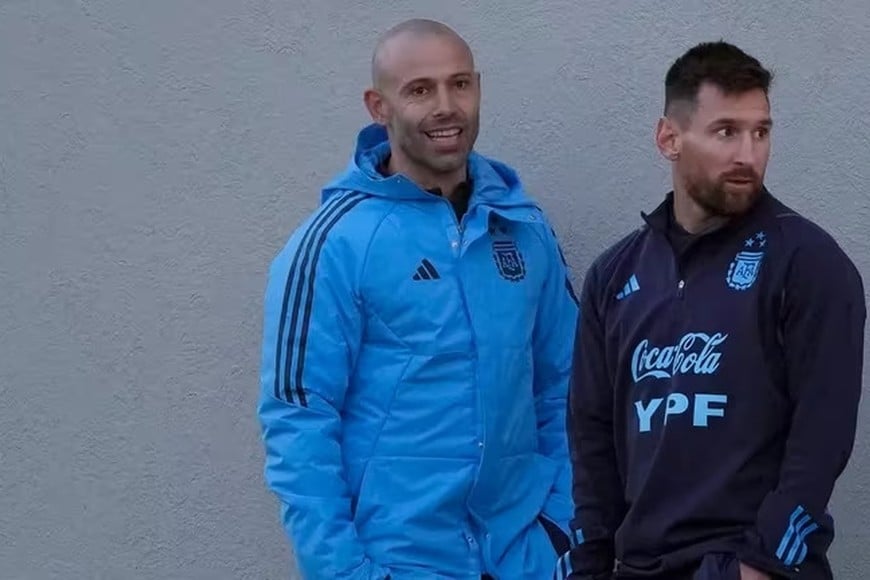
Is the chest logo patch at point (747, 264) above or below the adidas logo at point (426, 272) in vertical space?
above

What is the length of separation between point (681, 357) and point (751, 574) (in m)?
0.45

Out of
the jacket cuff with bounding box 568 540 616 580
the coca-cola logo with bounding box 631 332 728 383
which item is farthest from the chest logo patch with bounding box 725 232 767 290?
the jacket cuff with bounding box 568 540 616 580

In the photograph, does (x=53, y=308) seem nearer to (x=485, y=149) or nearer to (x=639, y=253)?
(x=485, y=149)

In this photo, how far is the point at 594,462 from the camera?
136 inches

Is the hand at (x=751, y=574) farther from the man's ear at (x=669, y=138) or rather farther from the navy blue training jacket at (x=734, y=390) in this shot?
the man's ear at (x=669, y=138)

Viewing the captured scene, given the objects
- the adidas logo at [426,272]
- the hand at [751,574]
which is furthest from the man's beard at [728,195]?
the adidas logo at [426,272]

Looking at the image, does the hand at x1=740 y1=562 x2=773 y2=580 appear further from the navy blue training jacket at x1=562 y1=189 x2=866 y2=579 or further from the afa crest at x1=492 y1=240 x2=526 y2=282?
the afa crest at x1=492 y1=240 x2=526 y2=282

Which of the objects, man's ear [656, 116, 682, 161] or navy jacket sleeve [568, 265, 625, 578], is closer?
man's ear [656, 116, 682, 161]

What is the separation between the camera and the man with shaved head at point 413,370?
375 cm

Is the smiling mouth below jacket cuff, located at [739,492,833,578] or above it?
above

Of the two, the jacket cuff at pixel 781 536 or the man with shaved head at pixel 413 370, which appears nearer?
the jacket cuff at pixel 781 536

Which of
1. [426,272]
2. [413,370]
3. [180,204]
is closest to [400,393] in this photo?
[413,370]

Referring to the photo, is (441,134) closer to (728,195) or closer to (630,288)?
(630,288)

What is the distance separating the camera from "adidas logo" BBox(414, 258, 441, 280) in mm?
3809
